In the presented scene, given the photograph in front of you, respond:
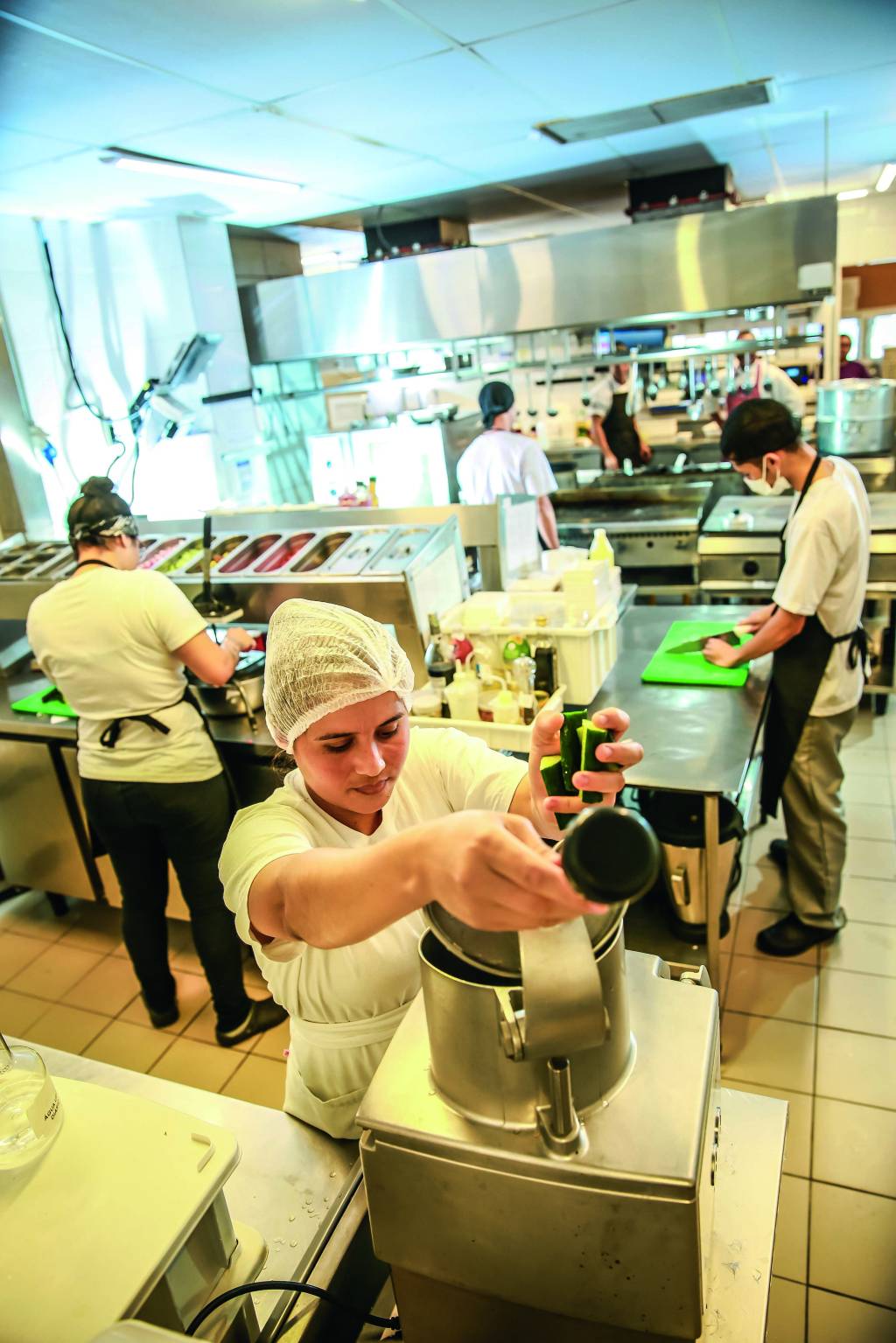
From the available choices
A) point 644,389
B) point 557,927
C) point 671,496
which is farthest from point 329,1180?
point 644,389

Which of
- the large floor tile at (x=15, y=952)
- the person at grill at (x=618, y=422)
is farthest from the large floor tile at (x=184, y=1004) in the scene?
the person at grill at (x=618, y=422)

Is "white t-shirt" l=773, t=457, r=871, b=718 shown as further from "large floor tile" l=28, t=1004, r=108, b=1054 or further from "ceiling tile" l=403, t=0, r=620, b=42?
"large floor tile" l=28, t=1004, r=108, b=1054

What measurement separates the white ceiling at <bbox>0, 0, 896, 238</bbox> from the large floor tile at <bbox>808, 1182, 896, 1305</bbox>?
3.23 metres

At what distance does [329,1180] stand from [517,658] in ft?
5.22

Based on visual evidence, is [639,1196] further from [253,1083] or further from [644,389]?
[644,389]

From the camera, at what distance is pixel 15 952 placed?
3.31 m

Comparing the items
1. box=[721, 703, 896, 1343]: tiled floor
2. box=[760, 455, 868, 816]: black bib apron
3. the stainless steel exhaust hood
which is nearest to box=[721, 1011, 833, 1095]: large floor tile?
box=[721, 703, 896, 1343]: tiled floor

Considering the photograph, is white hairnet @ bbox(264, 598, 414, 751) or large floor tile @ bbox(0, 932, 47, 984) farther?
large floor tile @ bbox(0, 932, 47, 984)

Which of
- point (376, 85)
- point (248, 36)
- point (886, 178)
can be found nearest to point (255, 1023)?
point (248, 36)

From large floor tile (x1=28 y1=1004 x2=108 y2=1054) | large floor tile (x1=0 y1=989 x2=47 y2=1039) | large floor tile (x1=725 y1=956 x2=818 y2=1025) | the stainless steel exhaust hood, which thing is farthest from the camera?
the stainless steel exhaust hood

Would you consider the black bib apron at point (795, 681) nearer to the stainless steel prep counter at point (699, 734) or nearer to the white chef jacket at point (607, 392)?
the stainless steel prep counter at point (699, 734)

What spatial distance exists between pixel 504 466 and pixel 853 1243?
3601 mm

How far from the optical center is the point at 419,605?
2609mm

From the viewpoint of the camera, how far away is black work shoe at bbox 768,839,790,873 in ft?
10.6
